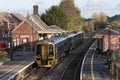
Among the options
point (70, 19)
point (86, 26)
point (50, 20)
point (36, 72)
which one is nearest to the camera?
point (36, 72)

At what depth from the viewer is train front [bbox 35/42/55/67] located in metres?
34.2

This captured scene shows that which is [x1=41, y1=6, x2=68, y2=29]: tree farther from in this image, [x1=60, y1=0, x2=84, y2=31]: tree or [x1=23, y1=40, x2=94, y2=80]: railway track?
[x1=23, y1=40, x2=94, y2=80]: railway track

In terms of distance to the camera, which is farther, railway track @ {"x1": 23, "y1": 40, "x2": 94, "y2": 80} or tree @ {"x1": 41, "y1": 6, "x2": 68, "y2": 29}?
tree @ {"x1": 41, "y1": 6, "x2": 68, "y2": 29}

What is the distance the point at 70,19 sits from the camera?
112m

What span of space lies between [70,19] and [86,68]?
76.9 meters

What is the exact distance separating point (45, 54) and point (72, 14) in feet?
258

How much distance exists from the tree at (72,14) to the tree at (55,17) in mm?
10942

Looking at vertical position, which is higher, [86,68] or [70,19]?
[70,19]

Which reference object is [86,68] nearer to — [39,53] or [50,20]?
[39,53]

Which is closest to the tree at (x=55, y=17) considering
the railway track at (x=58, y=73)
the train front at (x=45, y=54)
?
the railway track at (x=58, y=73)

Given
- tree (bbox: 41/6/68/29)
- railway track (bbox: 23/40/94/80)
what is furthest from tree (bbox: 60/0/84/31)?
railway track (bbox: 23/40/94/80)

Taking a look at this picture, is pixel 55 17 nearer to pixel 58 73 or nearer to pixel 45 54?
pixel 45 54

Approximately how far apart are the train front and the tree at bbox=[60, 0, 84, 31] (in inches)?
2959

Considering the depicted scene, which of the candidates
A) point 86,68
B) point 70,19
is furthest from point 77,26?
point 86,68
